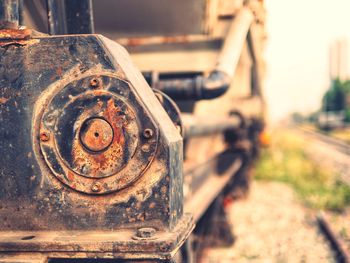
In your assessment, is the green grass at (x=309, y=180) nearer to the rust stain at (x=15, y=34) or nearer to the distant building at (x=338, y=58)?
the rust stain at (x=15, y=34)

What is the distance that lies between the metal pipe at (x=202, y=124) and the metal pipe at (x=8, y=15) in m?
1.33

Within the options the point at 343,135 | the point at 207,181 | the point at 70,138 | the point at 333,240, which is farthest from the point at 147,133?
the point at 343,135

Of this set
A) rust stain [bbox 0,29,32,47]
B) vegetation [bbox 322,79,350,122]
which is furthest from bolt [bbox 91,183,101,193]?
vegetation [bbox 322,79,350,122]

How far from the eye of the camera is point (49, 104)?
1.46 m

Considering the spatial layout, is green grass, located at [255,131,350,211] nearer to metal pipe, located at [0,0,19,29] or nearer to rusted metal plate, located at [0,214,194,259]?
rusted metal plate, located at [0,214,194,259]

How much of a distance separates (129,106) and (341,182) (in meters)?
9.90

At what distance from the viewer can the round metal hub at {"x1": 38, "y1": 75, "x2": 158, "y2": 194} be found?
1.41 metres

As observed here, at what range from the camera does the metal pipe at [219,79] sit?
2.44 meters

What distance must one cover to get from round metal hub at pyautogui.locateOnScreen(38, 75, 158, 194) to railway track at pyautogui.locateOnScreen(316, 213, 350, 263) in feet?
13.2

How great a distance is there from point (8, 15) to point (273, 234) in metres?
5.56

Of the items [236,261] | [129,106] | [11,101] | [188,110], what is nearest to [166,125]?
[129,106]

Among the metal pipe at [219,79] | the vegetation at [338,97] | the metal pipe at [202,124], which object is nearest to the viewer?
the metal pipe at [219,79]

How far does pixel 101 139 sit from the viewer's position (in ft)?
4.66

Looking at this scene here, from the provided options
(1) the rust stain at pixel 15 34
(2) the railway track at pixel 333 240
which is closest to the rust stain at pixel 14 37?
(1) the rust stain at pixel 15 34
